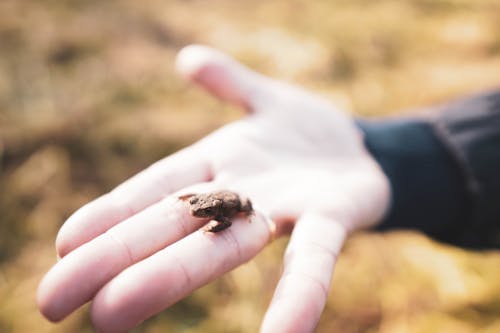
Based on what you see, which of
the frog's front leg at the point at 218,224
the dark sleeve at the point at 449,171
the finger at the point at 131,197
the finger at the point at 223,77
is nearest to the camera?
the finger at the point at 131,197

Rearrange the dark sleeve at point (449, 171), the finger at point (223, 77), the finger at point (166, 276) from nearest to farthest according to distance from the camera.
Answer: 1. the finger at point (166, 276)
2. the finger at point (223, 77)
3. the dark sleeve at point (449, 171)

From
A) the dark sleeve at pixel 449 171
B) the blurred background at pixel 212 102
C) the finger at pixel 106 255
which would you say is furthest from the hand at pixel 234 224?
the blurred background at pixel 212 102

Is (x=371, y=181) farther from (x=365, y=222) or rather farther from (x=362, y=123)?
(x=362, y=123)

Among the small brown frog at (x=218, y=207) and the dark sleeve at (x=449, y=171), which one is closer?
the small brown frog at (x=218, y=207)

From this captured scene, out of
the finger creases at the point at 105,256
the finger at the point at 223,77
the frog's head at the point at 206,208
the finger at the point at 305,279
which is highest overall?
the finger at the point at 223,77

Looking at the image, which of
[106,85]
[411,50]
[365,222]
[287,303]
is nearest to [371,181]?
[365,222]

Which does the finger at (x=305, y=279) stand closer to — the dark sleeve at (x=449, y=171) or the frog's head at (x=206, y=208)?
the frog's head at (x=206, y=208)

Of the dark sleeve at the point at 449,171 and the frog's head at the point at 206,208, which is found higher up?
the frog's head at the point at 206,208
